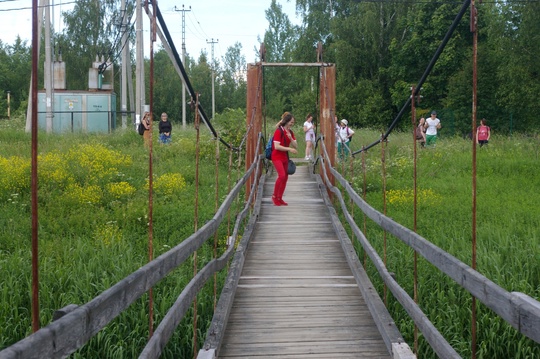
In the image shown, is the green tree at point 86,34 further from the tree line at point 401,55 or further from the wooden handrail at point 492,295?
the wooden handrail at point 492,295

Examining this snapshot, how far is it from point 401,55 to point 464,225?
23863mm

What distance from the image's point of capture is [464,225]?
332 inches

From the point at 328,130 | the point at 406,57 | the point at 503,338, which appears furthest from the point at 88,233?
the point at 406,57

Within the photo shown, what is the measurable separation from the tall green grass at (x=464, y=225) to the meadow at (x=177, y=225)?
18 mm

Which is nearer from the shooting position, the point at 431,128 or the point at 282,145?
the point at 282,145

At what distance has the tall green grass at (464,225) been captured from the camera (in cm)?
527

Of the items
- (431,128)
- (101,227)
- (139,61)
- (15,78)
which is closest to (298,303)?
(101,227)

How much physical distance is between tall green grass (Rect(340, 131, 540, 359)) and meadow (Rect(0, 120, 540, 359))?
18 mm

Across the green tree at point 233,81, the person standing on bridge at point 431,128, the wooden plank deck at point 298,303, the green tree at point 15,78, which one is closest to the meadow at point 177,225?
the wooden plank deck at point 298,303

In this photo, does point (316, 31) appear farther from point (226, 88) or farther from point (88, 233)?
point (88, 233)

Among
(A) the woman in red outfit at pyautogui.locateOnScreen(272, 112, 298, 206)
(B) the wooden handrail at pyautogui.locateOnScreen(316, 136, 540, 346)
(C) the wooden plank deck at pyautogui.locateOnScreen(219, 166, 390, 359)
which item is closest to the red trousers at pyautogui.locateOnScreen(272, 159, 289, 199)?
(A) the woman in red outfit at pyautogui.locateOnScreen(272, 112, 298, 206)

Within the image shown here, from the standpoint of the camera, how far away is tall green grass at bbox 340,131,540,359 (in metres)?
5.27

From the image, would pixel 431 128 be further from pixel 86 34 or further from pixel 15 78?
pixel 15 78

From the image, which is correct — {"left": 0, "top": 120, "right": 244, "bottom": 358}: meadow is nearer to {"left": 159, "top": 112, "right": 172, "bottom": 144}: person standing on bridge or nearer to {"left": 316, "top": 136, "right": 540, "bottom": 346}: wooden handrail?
{"left": 159, "top": 112, "right": 172, "bottom": 144}: person standing on bridge
